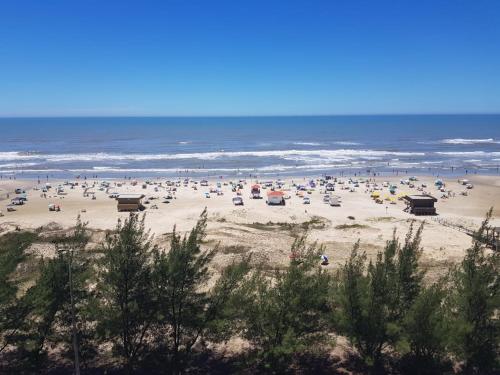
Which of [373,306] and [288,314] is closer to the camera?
[373,306]

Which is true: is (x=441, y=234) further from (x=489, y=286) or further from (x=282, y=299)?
(x=282, y=299)

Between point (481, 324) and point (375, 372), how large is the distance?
13.4 ft

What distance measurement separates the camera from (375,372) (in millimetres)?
15469

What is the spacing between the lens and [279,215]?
148ft

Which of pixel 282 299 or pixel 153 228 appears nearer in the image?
pixel 282 299

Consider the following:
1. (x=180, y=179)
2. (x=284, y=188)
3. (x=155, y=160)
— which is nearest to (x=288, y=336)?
(x=284, y=188)

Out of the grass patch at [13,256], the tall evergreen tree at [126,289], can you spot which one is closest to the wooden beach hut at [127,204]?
the grass patch at [13,256]

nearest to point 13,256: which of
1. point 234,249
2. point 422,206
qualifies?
point 234,249

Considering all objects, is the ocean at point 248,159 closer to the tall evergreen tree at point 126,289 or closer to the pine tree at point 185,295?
the pine tree at point 185,295

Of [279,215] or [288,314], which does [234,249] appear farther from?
[279,215]

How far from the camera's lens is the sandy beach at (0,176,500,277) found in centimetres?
3134

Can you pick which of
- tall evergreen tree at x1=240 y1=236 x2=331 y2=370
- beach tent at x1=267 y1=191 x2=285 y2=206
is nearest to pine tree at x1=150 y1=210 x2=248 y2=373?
tall evergreen tree at x1=240 y1=236 x2=331 y2=370

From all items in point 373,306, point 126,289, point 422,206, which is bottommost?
point 422,206

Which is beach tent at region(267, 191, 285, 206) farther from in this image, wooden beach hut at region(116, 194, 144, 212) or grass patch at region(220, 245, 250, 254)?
grass patch at region(220, 245, 250, 254)
